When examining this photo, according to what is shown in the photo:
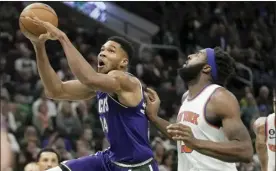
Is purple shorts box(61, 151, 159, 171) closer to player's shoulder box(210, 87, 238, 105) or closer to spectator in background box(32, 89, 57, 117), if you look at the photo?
player's shoulder box(210, 87, 238, 105)

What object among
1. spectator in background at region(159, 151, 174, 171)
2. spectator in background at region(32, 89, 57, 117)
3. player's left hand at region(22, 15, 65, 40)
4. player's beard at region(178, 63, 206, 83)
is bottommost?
spectator in background at region(159, 151, 174, 171)

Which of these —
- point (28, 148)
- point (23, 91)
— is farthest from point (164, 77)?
point (28, 148)

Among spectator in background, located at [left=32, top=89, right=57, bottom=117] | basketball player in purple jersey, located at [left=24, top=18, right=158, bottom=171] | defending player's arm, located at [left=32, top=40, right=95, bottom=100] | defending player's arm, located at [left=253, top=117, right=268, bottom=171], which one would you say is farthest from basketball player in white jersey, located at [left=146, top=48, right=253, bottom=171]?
spectator in background, located at [left=32, top=89, right=57, bottom=117]

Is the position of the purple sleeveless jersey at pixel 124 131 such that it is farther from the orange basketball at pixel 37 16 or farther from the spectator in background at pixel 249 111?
the spectator in background at pixel 249 111

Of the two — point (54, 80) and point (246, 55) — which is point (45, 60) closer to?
point (54, 80)

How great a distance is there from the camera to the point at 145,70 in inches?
552

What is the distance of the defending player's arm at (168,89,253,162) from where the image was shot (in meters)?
4.50

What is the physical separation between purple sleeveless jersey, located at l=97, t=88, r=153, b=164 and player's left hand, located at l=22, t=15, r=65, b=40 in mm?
646

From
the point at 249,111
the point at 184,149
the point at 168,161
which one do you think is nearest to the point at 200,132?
the point at 184,149

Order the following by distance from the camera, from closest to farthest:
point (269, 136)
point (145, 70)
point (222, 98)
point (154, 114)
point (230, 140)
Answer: point (230, 140)
point (222, 98)
point (154, 114)
point (269, 136)
point (145, 70)

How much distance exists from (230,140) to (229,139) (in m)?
0.01

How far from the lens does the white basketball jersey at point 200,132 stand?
197 inches

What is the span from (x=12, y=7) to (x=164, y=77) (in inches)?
136

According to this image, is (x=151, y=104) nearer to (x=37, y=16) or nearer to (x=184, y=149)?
(x=184, y=149)
